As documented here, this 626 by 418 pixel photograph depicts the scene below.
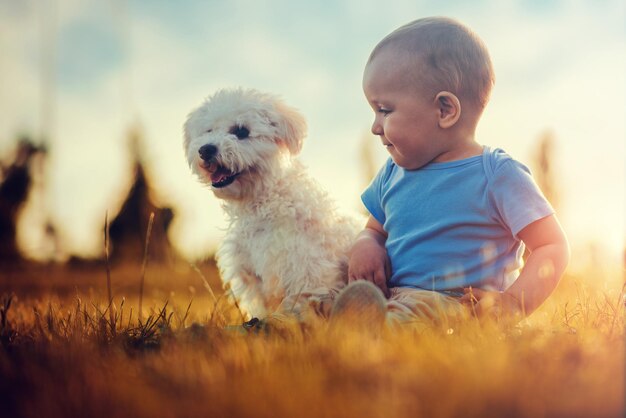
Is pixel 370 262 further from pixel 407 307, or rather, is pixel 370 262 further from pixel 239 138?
pixel 239 138

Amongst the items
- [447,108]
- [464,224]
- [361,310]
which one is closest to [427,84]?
[447,108]

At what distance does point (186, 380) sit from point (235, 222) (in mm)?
1920

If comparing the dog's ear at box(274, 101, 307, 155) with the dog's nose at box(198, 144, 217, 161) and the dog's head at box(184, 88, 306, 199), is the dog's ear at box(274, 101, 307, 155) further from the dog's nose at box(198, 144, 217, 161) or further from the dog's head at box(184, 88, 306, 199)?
the dog's nose at box(198, 144, 217, 161)

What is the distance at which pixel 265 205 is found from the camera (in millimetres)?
3207

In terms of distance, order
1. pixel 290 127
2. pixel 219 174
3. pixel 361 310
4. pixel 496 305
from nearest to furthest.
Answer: pixel 361 310, pixel 496 305, pixel 219 174, pixel 290 127

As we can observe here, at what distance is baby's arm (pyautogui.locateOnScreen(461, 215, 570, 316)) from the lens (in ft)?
8.07

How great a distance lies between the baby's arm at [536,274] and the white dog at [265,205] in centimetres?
83

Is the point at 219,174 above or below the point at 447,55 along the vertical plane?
below

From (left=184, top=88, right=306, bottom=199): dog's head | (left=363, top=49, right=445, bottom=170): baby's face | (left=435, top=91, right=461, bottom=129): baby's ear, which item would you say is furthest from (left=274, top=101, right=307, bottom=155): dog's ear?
(left=435, top=91, right=461, bottom=129): baby's ear

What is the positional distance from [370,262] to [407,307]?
1.44 ft

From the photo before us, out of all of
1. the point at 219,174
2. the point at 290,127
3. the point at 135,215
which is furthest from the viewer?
the point at 135,215

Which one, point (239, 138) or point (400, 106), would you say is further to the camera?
point (239, 138)

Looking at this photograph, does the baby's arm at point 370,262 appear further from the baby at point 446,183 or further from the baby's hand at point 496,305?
the baby's hand at point 496,305

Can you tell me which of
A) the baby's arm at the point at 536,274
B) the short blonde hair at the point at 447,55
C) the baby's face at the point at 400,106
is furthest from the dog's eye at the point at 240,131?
the baby's arm at the point at 536,274
